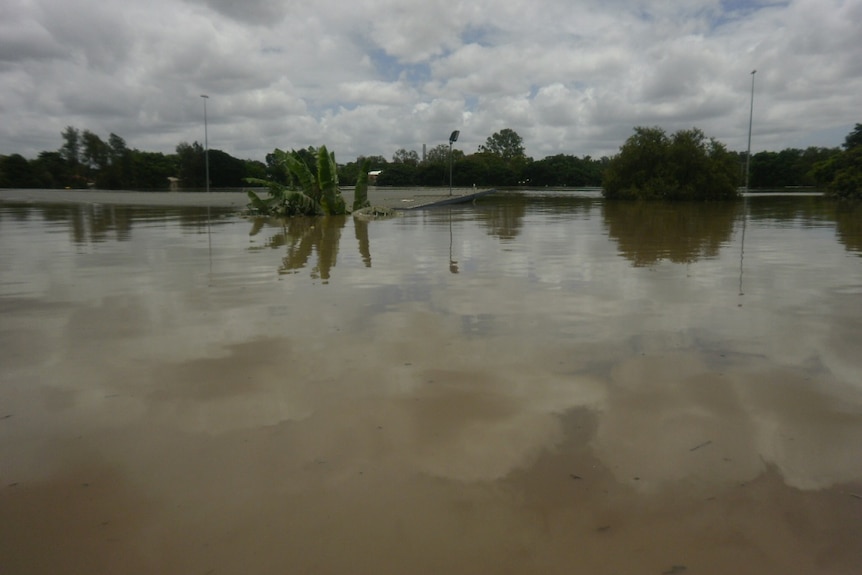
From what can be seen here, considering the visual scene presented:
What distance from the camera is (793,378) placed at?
12.0 feet

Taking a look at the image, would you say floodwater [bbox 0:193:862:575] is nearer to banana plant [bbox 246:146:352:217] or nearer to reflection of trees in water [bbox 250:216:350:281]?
reflection of trees in water [bbox 250:216:350:281]

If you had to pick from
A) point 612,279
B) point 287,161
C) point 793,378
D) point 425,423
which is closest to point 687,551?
point 425,423

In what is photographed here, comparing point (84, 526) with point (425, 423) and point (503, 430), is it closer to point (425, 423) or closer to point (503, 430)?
point (425, 423)

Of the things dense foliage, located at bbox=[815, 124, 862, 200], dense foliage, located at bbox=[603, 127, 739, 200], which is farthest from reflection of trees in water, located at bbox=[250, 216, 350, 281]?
dense foliage, located at bbox=[815, 124, 862, 200]

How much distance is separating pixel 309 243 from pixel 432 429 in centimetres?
870

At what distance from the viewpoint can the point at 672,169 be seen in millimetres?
37375

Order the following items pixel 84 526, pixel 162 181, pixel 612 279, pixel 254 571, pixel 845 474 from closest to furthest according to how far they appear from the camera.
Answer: pixel 254 571
pixel 84 526
pixel 845 474
pixel 612 279
pixel 162 181

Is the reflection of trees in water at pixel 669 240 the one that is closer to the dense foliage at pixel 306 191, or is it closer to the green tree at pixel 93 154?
the dense foliage at pixel 306 191

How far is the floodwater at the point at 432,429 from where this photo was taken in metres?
2.11

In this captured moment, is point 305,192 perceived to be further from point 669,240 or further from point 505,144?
point 505,144

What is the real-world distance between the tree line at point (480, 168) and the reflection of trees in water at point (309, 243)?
2753 centimetres

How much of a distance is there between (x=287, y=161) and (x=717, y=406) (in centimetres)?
1789

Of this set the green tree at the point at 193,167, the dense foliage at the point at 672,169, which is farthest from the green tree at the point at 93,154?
the dense foliage at the point at 672,169

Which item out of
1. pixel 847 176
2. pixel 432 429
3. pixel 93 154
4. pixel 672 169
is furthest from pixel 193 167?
→ pixel 432 429
